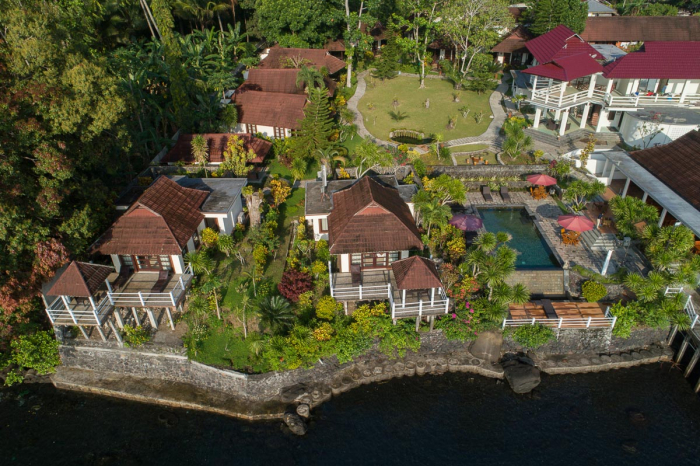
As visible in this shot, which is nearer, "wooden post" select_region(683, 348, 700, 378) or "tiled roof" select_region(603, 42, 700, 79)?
"wooden post" select_region(683, 348, 700, 378)

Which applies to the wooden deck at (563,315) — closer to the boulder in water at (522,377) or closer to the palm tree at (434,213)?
the boulder in water at (522,377)

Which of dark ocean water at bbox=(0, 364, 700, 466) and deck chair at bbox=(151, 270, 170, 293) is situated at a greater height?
deck chair at bbox=(151, 270, 170, 293)

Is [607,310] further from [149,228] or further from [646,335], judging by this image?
[149,228]

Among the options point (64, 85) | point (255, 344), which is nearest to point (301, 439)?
point (255, 344)

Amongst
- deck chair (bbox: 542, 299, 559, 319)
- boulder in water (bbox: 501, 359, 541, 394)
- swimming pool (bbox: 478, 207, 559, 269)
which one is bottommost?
boulder in water (bbox: 501, 359, 541, 394)

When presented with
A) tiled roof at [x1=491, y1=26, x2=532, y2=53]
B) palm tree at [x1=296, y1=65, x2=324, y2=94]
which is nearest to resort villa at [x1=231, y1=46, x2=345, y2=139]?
palm tree at [x1=296, y1=65, x2=324, y2=94]

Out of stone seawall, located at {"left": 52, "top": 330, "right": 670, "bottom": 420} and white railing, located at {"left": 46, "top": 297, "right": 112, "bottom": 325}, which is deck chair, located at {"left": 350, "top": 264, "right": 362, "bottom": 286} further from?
white railing, located at {"left": 46, "top": 297, "right": 112, "bottom": 325}
